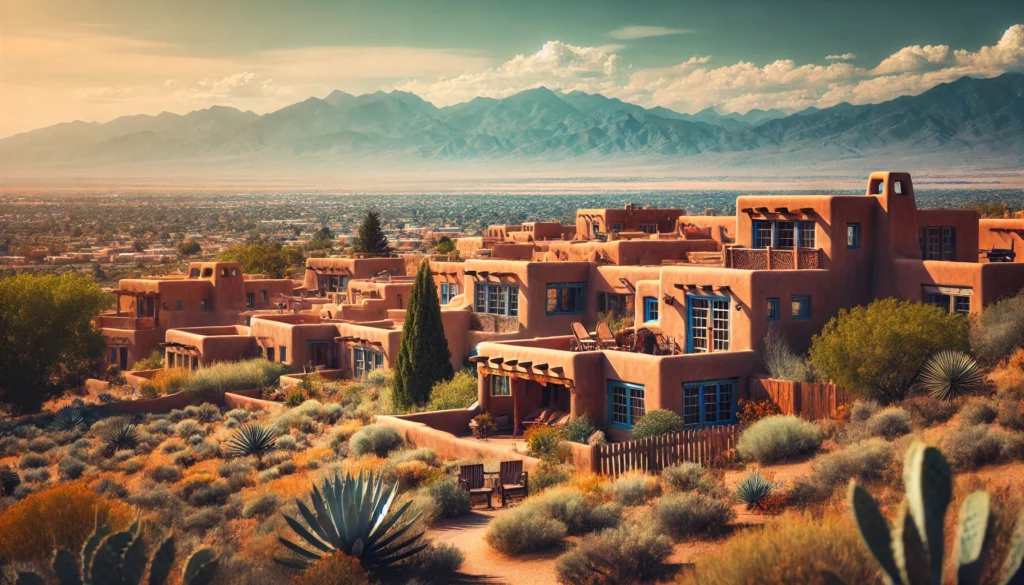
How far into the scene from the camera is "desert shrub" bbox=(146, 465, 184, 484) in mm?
31156

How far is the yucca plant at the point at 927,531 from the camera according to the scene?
1191cm

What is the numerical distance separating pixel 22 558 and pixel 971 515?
14458 mm

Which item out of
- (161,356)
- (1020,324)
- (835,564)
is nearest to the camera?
(835,564)

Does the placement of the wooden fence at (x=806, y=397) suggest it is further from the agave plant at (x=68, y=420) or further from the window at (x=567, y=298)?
the agave plant at (x=68, y=420)

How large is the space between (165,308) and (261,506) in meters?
35.9

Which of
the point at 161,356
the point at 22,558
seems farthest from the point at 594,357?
the point at 161,356

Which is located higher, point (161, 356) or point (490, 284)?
point (490, 284)

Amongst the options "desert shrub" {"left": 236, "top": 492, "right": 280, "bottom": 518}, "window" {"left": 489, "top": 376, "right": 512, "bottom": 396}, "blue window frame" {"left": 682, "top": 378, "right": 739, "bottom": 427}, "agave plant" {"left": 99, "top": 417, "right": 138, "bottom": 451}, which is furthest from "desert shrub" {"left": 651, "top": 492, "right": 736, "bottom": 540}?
"agave plant" {"left": 99, "top": 417, "right": 138, "bottom": 451}

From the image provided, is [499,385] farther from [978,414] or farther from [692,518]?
[692,518]

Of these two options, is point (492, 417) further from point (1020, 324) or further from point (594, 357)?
point (1020, 324)

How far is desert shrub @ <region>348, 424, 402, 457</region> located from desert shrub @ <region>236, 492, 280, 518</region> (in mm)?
6258

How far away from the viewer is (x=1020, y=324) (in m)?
28.4

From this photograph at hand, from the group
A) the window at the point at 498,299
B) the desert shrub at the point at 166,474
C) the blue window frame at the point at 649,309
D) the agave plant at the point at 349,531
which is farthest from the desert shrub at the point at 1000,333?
the desert shrub at the point at 166,474

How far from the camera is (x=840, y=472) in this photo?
69.4 feet
